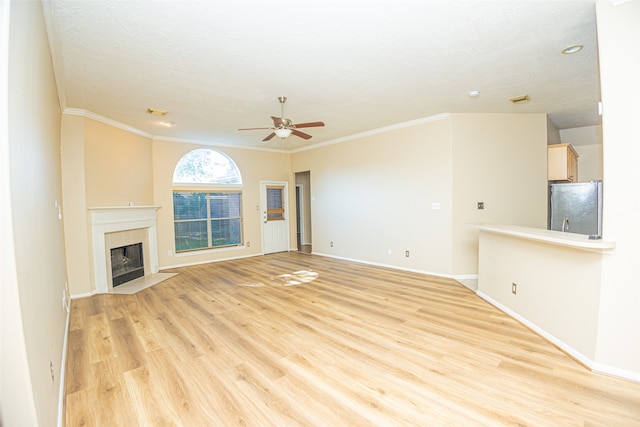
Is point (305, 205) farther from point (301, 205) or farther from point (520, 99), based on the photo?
point (520, 99)

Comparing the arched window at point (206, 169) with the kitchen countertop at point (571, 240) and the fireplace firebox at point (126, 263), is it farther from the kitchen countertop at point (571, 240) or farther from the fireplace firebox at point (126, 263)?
the kitchen countertop at point (571, 240)

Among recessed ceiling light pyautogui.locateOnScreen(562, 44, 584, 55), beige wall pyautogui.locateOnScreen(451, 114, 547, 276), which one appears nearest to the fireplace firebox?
beige wall pyautogui.locateOnScreen(451, 114, 547, 276)

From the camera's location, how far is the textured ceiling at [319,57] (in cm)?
220

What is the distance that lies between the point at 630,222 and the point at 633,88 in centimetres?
97

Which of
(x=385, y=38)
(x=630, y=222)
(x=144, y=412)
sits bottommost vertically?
(x=144, y=412)

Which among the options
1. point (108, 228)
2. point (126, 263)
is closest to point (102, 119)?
point (108, 228)

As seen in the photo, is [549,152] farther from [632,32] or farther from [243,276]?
[243,276]

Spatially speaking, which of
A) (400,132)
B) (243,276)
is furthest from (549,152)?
(243,276)

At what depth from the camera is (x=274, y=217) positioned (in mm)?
7785

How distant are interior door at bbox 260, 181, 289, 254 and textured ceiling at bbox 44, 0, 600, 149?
10.4 feet

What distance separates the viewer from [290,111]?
14.7 feet

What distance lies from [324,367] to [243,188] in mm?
5522

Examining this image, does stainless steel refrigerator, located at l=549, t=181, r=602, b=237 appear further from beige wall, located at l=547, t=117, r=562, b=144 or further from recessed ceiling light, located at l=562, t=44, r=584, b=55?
recessed ceiling light, located at l=562, t=44, r=584, b=55

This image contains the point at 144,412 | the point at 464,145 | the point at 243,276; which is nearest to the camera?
the point at 144,412
